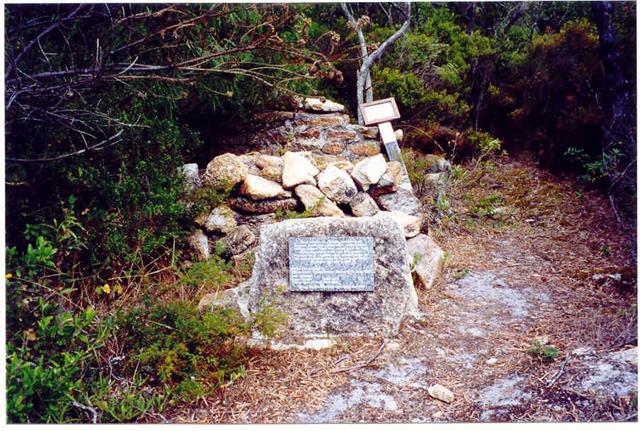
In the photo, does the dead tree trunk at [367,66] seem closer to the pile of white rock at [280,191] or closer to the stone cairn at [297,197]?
the stone cairn at [297,197]

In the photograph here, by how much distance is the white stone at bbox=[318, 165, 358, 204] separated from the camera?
17.6ft

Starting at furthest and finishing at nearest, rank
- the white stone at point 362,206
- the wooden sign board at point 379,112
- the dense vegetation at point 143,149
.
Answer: the wooden sign board at point 379,112, the white stone at point 362,206, the dense vegetation at point 143,149

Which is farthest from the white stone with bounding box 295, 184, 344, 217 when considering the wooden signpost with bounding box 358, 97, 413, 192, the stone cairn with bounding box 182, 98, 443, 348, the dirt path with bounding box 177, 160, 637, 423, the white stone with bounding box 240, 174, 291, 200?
the wooden signpost with bounding box 358, 97, 413, 192

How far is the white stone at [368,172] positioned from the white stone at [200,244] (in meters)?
1.77

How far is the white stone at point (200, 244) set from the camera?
16.1 feet

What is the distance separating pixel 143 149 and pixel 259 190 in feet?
3.84

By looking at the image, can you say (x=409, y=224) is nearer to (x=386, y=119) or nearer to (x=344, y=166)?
(x=344, y=166)

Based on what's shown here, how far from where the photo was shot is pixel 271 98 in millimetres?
6566

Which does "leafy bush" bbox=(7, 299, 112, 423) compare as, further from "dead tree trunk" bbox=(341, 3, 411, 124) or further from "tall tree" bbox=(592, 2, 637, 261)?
"dead tree trunk" bbox=(341, 3, 411, 124)

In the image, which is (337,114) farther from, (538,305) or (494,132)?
(538,305)

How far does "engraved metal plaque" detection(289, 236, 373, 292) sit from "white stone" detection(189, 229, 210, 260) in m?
1.29

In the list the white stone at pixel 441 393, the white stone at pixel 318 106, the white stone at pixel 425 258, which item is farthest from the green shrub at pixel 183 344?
the white stone at pixel 318 106

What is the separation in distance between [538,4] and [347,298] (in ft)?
29.5

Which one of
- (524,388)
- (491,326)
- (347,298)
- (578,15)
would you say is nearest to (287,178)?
(347,298)
